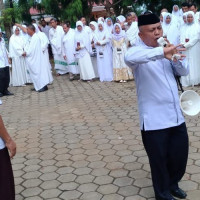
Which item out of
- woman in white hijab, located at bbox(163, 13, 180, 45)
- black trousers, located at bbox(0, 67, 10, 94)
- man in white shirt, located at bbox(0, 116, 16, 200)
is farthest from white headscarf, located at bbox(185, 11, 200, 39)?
man in white shirt, located at bbox(0, 116, 16, 200)

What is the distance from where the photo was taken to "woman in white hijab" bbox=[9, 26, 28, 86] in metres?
9.97

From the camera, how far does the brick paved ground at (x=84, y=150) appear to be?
3.62 metres

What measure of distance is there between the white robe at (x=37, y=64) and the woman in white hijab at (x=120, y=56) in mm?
1918

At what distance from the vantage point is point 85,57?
401 inches

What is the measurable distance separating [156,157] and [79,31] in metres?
7.62

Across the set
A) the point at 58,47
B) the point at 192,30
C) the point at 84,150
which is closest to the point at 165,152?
the point at 84,150

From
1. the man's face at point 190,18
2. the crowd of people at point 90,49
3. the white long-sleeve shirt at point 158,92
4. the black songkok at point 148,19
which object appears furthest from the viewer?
the crowd of people at point 90,49

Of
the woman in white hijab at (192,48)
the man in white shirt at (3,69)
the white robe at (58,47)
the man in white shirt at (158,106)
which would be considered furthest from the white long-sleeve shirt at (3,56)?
the man in white shirt at (158,106)

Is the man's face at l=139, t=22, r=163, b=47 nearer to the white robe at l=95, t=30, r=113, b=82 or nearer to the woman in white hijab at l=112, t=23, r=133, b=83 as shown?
the woman in white hijab at l=112, t=23, r=133, b=83

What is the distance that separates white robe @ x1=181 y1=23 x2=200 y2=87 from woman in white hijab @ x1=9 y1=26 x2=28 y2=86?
4.56 metres

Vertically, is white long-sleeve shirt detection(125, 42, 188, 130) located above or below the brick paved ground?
above

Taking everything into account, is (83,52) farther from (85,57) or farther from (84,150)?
(84,150)

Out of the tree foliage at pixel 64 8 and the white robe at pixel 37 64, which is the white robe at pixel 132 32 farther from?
the tree foliage at pixel 64 8

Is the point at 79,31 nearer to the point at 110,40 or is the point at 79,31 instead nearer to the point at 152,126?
the point at 110,40
